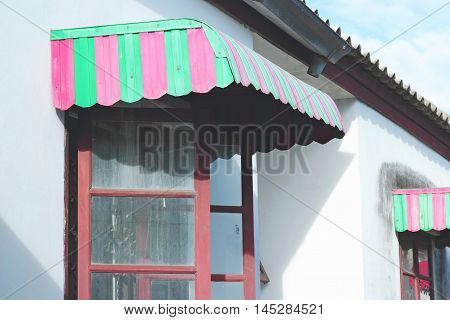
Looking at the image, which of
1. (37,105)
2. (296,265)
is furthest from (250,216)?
(296,265)

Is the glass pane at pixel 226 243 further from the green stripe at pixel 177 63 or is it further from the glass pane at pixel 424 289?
the glass pane at pixel 424 289

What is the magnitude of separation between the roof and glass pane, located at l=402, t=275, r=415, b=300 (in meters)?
2.18

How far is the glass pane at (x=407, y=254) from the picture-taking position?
36.5 feet

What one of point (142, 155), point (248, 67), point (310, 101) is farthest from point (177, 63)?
point (310, 101)

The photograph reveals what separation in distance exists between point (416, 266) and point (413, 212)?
1.14m

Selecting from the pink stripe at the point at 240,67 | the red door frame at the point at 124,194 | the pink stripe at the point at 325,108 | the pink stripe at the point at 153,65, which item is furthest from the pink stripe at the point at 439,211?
the pink stripe at the point at 153,65

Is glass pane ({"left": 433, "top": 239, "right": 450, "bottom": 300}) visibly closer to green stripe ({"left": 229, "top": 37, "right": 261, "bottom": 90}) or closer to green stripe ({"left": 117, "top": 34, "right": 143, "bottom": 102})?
green stripe ({"left": 229, "top": 37, "right": 261, "bottom": 90})

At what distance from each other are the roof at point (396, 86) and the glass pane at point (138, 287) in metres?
3.56

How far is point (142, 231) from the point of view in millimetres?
6055

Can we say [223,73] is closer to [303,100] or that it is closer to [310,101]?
[303,100]

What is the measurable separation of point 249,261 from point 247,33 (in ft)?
7.85

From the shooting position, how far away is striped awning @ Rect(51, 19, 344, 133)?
225 inches

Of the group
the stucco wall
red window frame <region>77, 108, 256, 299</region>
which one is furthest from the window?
red window frame <region>77, 108, 256, 299</region>

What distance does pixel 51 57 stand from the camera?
6.01m
